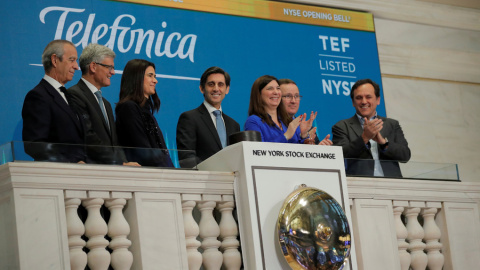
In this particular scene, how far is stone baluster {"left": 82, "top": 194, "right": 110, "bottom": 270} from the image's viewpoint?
3852 millimetres

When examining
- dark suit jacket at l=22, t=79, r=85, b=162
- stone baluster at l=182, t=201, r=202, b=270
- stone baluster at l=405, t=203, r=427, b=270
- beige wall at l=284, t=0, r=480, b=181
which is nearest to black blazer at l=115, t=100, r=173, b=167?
dark suit jacket at l=22, t=79, r=85, b=162

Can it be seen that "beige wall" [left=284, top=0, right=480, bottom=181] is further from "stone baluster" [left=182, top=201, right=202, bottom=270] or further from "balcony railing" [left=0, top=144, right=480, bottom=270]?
"stone baluster" [left=182, top=201, right=202, bottom=270]

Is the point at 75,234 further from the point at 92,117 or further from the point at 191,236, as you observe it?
the point at 92,117

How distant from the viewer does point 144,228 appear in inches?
159

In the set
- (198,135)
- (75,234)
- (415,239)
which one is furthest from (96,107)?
(415,239)

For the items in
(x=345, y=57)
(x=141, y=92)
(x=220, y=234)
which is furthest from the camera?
(x=345, y=57)

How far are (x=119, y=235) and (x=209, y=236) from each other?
1.70 ft

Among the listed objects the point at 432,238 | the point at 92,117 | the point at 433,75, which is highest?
the point at 433,75

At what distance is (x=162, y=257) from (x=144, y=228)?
0.55 feet

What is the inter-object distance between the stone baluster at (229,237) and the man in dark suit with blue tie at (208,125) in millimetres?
1262

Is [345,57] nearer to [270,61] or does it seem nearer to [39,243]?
[270,61]

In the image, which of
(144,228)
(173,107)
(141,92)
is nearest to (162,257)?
(144,228)

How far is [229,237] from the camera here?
4.31 meters

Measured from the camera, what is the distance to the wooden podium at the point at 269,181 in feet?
13.9
